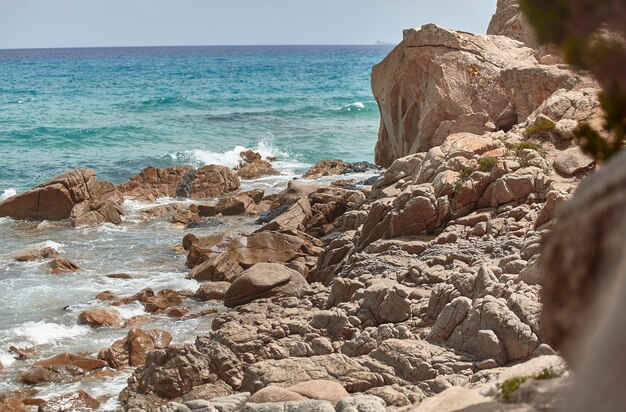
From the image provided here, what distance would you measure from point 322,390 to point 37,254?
19.7 m

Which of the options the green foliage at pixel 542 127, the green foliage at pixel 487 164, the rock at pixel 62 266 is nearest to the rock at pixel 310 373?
the green foliage at pixel 487 164

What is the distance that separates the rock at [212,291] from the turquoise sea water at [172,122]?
24510mm

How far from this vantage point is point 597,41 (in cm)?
792

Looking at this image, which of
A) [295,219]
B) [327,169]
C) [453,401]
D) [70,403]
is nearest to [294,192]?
[295,219]

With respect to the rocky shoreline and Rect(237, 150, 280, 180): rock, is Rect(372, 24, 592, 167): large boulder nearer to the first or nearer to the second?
the rocky shoreline

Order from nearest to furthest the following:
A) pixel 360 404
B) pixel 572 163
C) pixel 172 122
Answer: pixel 360 404
pixel 572 163
pixel 172 122

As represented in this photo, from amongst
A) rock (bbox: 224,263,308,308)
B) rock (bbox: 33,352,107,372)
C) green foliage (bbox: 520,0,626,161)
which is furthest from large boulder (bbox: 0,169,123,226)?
green foliage (bbox: 520,0,626,161)

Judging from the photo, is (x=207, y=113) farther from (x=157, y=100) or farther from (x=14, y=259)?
(x=14, y=259)

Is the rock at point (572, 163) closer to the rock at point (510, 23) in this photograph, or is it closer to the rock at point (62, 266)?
the rock at point (510, 23)

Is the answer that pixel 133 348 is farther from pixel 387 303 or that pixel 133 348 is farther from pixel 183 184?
pixel 183 184

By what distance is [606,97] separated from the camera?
312 inches

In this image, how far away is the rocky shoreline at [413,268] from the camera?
7988 mm

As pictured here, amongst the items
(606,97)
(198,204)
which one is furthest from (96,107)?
(606,97)

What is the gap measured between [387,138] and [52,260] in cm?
1776
